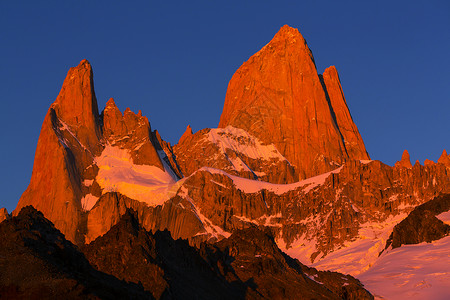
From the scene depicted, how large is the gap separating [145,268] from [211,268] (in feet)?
63.6

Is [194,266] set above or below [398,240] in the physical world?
below

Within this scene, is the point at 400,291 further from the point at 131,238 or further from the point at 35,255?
the point at 35,255

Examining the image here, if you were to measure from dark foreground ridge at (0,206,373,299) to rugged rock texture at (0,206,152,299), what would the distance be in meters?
0.07

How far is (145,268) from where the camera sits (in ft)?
340

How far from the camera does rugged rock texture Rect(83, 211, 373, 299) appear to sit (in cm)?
10479

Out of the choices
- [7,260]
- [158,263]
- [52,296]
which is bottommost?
[52,296]

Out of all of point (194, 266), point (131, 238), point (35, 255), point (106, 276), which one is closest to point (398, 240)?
point (194, 266)

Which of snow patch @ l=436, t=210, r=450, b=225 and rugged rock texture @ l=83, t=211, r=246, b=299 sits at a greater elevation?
snow patch @ l=436, t=210, r=450, b=225

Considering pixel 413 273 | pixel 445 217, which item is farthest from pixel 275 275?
pixel 445 217

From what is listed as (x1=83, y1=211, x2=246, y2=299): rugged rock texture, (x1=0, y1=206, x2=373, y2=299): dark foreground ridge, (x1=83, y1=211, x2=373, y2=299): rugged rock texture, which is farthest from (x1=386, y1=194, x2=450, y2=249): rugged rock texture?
(x1=83, y1=211, x2=246, y2=299): rugged rock texture

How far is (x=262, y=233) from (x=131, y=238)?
4409 cm

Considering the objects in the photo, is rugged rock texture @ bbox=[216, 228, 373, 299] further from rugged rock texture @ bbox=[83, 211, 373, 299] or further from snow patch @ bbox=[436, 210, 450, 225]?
snow patch @ bbox=[436, 210, 450, 225]

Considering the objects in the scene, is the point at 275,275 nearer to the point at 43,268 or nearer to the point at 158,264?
the point at 158,264

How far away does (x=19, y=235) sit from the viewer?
84125 mm
